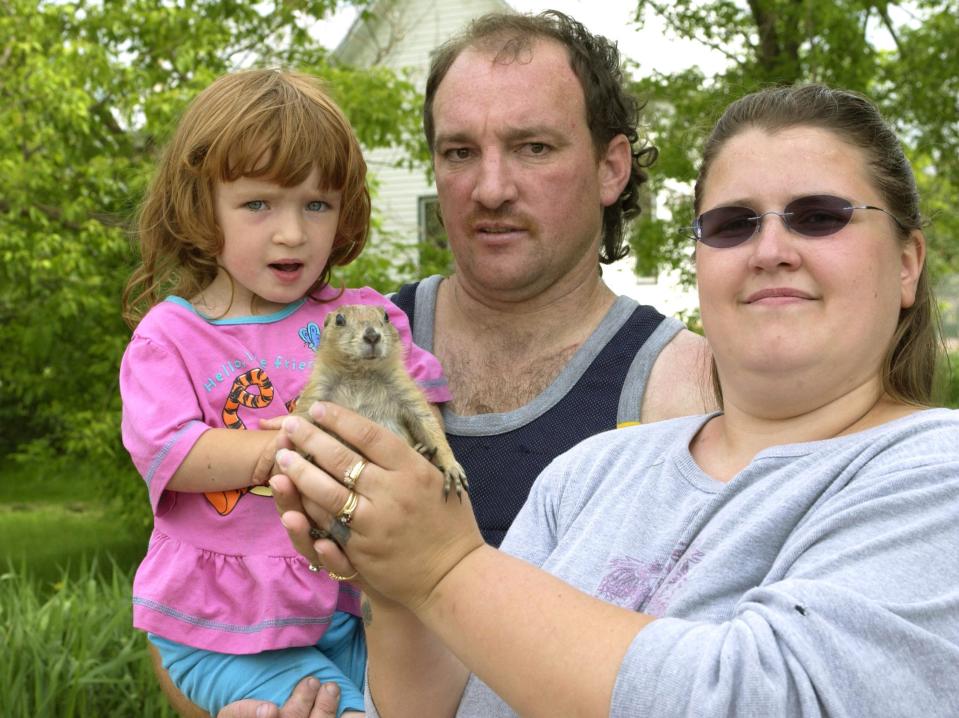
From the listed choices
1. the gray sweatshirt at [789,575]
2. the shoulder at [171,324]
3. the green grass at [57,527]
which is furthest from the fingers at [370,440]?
the green grass at [57,527]

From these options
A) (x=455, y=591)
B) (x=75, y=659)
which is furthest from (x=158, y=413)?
(x=75, y=659)

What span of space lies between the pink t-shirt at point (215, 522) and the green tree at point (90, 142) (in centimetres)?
455

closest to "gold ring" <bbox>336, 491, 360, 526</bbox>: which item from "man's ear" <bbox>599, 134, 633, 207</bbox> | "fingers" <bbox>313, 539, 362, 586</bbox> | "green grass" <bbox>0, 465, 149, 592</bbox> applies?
"fingers" <bbox>313, 539, 362, 586</bbox>

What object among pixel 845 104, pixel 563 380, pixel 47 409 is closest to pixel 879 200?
pixel 845 104

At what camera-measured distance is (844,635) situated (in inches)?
63.8

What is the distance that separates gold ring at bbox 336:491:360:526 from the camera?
83.4 inches

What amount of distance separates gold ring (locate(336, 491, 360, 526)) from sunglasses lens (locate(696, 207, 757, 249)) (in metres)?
0.97

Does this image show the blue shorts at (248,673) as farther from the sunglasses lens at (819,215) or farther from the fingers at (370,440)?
the sunglasses lens at (819,215)

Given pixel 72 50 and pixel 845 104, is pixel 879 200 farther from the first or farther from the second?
pixel 72 50

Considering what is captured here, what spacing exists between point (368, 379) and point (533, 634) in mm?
1166

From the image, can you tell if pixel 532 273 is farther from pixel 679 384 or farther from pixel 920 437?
pixel 920 437

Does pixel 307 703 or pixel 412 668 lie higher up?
pixel 412 668

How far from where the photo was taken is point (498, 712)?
2.25 meters

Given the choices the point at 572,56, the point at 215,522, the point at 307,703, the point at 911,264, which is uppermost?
the point at 572,56
